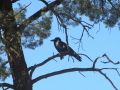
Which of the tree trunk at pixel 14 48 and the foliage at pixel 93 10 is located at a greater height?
the foliage at pixel 93 10

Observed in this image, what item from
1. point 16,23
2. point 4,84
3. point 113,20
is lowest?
point 4,84

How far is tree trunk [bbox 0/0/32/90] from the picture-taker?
222 inches

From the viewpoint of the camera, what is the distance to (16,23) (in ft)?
18.8

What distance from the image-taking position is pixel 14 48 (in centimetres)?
578

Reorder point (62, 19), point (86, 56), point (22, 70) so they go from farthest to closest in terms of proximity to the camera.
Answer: point (62, 19) → point (22, 70) → point (86, 56)

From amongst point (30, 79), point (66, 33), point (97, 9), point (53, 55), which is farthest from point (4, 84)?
point (97, 9)

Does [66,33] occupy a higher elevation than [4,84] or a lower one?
higher

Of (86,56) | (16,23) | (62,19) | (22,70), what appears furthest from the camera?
(62,19)

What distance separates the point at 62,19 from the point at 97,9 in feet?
2.54

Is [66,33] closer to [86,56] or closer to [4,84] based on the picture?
[86,56]

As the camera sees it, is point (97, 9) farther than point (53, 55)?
Yes

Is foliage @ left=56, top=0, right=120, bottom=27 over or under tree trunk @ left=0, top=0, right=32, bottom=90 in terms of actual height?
over

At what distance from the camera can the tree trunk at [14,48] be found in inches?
222

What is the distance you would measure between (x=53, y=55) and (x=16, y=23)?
952 millimetres
